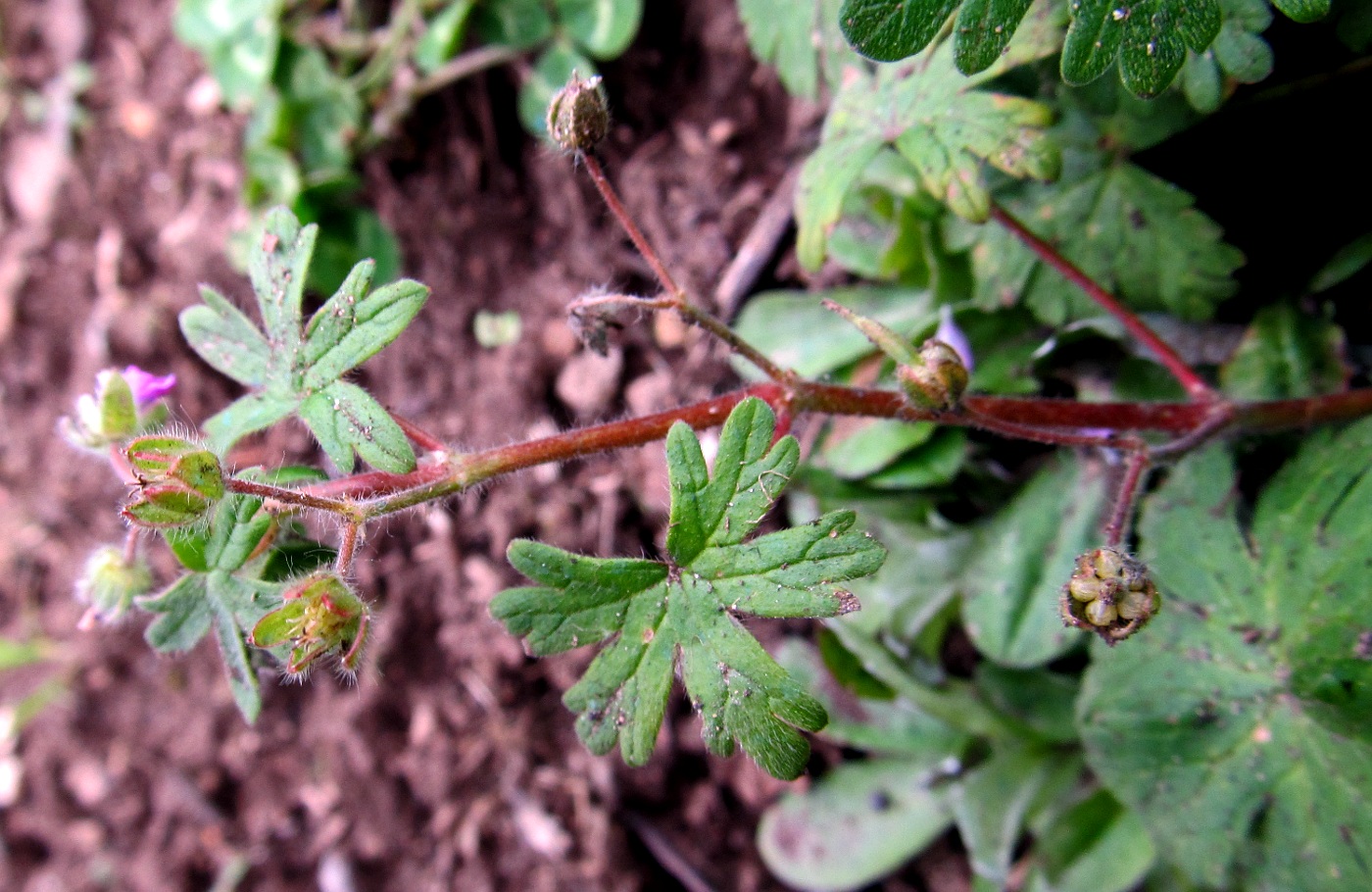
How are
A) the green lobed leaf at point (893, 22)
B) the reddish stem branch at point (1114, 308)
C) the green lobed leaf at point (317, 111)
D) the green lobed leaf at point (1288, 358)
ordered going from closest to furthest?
1. the green lobed leaf at point (893, 22)
2. the reddish stem branch at point (1114, 308)
3. the green lobed leaf at point (1288, 358)
4. the green lobed leaf at point (317, 111)

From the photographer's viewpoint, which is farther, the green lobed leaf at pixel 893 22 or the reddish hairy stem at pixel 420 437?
the reddish hairy stem at pixel 420 437

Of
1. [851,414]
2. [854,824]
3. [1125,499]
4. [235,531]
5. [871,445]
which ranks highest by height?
[235,531]

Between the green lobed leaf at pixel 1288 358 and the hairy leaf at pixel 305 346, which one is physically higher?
the hairy leaf at pixel 305 346

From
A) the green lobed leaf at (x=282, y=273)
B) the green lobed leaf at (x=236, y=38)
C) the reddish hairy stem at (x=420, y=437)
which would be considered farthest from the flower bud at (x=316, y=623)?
the green lobed leaf at (x=236, y=38)

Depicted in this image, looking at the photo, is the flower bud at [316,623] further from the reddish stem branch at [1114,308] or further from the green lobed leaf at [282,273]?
the reddish stem branch at [1114,308]

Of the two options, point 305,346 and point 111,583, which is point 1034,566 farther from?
point 111,583

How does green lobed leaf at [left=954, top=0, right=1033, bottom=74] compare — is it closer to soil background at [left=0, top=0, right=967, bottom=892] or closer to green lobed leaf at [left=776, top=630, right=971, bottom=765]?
soil background at [left=0, top=0, right=967, bottom=892]

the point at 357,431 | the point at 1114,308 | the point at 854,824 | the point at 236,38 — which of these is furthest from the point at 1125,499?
the point at 236,38
